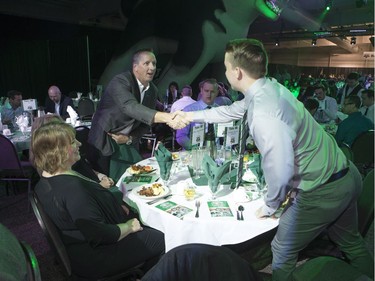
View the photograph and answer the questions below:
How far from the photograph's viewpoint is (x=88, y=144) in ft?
9.81

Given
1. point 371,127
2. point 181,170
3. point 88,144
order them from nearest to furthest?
point 181,170, point 88,144, point 371,127

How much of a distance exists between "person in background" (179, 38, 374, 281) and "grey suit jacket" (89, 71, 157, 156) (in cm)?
130

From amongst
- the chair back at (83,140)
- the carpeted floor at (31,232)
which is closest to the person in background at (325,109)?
the carpeted floor at (31,232)

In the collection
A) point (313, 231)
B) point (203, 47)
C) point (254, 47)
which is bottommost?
point (313, 231)

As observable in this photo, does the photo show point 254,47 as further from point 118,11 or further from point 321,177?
point 118,11

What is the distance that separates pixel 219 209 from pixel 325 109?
14.3 ft

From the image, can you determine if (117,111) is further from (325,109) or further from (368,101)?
(325,109)

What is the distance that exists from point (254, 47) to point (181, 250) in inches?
39.9

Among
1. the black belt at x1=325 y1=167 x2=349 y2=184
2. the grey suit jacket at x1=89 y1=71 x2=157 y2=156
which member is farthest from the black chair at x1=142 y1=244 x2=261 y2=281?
the grey suit jacket at x1=89 y1=71 x2=157 y2=156

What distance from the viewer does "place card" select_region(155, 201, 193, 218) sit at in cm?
175

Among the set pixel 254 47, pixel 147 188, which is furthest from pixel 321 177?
pixel 147 188

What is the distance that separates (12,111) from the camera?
16.5 feet

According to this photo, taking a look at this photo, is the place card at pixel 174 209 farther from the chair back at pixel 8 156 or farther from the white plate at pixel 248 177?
the chair back at pixel 8 156

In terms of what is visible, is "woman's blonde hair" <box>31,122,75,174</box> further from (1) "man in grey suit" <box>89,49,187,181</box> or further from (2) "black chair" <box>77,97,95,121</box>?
(2) "black chair" <box>77,97,95,121</box>
